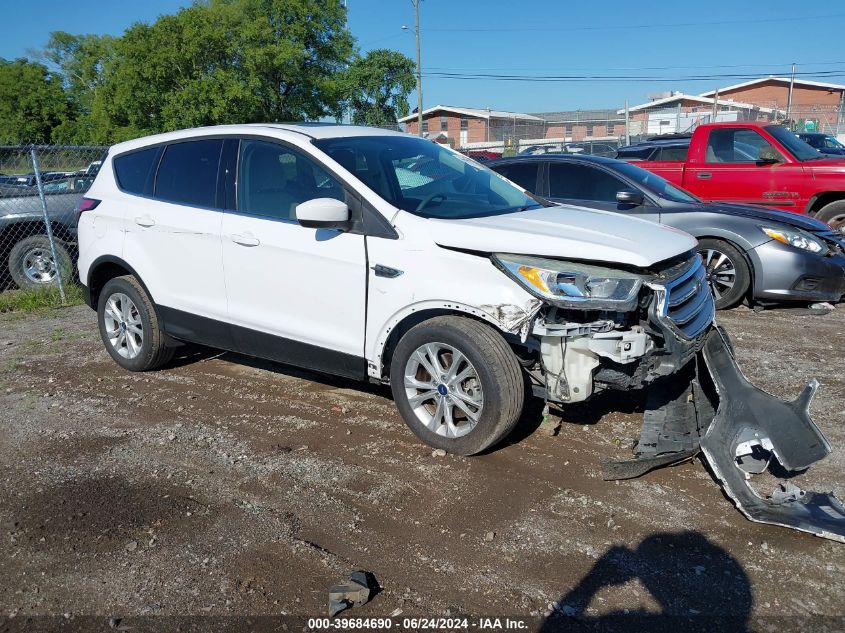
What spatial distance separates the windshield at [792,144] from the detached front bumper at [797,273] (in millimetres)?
2826

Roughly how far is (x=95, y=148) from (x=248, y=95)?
1498 inches

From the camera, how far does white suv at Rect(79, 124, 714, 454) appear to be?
12.5 feet

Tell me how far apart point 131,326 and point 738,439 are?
15.0 feet

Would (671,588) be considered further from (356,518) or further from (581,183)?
(581,183)

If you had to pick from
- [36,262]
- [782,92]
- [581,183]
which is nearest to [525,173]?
[581,183]

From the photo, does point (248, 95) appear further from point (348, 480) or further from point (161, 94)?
point (348, 480)

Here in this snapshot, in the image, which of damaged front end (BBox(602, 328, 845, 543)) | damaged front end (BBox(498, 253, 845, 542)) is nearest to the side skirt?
damaged front end (BBox(498, 253, 845, 542))

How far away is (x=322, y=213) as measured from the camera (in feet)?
13.6

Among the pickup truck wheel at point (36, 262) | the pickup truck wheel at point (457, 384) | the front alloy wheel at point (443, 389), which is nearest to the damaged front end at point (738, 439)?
the pickup truck wheel at point (457, 384)

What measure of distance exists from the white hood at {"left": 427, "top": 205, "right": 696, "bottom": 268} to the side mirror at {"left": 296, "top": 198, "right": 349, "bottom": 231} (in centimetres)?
54

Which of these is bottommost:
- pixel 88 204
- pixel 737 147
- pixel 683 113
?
pixel 88 204

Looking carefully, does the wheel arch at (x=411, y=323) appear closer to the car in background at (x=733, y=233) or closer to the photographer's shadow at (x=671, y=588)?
the photographer's shadow at (x=671, y=588)

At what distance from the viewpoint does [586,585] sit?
302cm

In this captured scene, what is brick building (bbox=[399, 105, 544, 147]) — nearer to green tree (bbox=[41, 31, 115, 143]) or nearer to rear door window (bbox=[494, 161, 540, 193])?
green tree (bbox=[41, 31, 115, 143])
